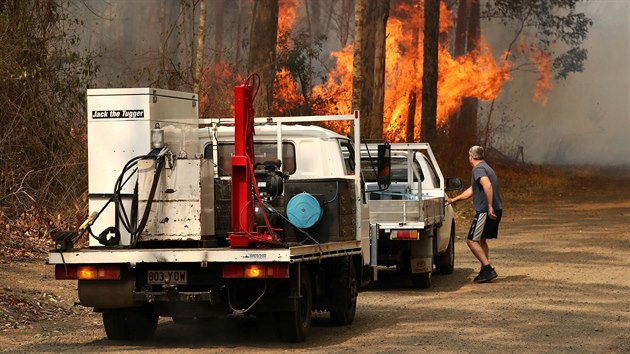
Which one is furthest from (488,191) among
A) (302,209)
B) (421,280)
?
(302,209)

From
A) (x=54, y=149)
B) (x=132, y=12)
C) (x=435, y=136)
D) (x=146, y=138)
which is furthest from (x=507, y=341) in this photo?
(x=132, y=12)

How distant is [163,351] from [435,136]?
96.8ft

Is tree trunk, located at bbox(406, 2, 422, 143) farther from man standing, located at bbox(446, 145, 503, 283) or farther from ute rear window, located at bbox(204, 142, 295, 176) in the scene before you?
ute rear window, located at bbox(204, 142, 295, 176)

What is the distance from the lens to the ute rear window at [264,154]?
14.0 m

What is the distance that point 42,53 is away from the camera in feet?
74.8

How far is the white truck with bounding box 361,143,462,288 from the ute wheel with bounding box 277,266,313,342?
105 inches

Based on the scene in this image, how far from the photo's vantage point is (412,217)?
1691cm

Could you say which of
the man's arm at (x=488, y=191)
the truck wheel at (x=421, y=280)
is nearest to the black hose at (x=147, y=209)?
the truck wheel at (x=421, y=280)

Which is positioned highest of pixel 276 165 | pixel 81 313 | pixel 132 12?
pixel 132 12

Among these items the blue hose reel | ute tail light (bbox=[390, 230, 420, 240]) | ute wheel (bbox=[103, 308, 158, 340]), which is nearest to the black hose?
ute wheel (bbox=[103, 308, 158, 340])

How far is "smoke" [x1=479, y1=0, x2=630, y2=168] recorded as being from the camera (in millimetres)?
73875

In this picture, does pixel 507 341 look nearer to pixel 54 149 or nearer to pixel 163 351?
pixel 163 351

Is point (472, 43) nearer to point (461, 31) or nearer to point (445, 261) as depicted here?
point (461, 31)

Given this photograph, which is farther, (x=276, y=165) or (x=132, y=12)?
(x=132, y=12)
